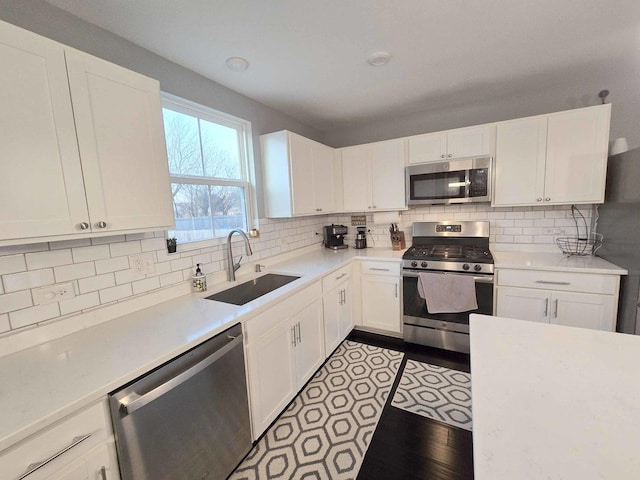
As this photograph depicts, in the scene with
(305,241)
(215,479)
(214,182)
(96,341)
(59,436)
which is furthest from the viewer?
(305,241)

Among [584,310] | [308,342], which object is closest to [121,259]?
[308,342]

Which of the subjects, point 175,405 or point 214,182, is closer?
point 175,405

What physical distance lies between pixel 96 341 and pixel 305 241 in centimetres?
224

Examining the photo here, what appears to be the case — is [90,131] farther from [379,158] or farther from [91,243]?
[379,158]

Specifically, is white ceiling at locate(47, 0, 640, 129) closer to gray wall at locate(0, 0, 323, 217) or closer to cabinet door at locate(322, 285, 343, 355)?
gray wall at locate(0, 0, 323, 217)

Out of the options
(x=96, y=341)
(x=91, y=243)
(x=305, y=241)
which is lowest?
(x=96, y=341)

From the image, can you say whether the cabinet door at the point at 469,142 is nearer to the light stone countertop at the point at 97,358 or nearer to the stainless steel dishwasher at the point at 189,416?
the light stone countertop at the point at 97,358

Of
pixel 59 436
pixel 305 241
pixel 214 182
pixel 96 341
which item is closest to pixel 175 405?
pixel 59 436

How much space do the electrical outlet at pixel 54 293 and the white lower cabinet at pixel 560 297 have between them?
9.88ft

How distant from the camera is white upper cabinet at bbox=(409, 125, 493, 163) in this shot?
102 inches

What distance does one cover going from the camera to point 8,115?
98 cm

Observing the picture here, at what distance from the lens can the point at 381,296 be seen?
2.89 meters

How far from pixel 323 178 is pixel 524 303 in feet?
7.37

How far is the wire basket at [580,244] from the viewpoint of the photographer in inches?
96.0
